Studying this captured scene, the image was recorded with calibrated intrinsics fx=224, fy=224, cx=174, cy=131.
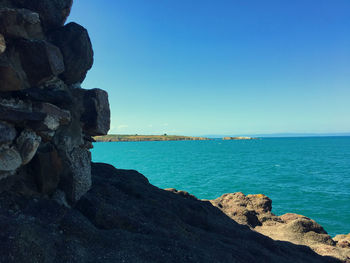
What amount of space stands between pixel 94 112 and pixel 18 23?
5.14 m

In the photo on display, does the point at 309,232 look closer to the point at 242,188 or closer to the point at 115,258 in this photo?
the point at 115,258

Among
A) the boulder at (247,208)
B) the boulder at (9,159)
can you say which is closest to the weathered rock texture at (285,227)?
the boulder at (247,208)

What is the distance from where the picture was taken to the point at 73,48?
11391 millimetres

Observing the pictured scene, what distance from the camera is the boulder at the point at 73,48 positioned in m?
11.1

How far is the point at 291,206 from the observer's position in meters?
37.7

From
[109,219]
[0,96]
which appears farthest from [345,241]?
[0,96]

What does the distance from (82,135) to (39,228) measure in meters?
5.60

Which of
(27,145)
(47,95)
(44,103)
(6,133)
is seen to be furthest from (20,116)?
(47,95)

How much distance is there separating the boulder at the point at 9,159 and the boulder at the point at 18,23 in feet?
14.7

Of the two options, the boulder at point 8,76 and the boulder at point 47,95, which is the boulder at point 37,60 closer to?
the boulder at point 47,95

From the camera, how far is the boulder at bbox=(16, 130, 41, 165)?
8484mm

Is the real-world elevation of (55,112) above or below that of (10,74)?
below

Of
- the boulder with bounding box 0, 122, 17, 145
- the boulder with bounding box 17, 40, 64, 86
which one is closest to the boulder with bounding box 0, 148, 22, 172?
the boulder with bounding box 0, 122, 17, 145

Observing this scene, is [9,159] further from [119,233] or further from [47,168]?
[119,233]
